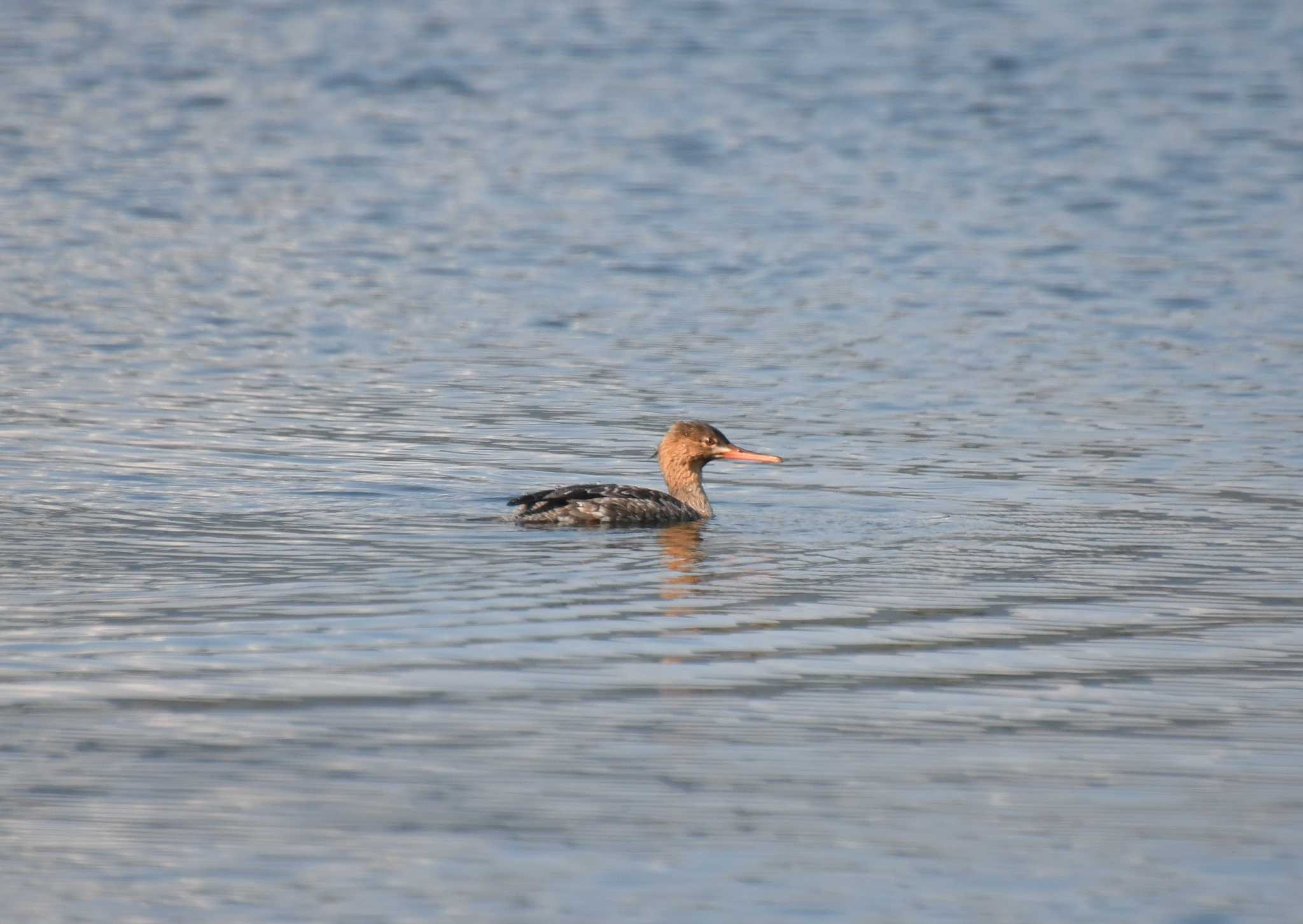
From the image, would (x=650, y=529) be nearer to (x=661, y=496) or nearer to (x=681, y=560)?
(x=661, y=496)

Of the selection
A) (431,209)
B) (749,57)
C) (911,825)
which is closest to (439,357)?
(431,209)

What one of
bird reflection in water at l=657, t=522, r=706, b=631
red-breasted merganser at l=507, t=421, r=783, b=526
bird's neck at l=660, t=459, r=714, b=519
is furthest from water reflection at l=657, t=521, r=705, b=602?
bird's neck at l=660, t=459, r=714, b=519

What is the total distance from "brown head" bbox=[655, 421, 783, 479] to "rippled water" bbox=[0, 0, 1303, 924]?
0.97ft

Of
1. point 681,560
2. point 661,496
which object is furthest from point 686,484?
point 681,560

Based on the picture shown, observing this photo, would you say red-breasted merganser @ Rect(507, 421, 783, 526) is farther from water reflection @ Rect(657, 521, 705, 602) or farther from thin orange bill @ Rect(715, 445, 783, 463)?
water reflection @ Rect(657, 521, 705, 602)

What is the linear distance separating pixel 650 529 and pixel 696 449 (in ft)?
2.81

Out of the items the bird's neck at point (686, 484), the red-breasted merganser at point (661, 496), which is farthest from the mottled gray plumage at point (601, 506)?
the bird's neck at point (686, 484)

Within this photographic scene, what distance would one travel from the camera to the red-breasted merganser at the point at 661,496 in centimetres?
1003

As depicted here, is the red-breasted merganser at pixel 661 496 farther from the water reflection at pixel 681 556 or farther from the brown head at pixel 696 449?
the water reflection at pixel 681 556

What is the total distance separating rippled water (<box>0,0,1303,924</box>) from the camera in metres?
5.87

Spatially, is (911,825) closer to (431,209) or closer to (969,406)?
(969,406)

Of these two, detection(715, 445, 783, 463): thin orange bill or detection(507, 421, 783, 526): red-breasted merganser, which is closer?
detection(507, 421, 783, 526): red-breasted merganser

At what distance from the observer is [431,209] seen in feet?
68.2

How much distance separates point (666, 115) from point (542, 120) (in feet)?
5.21
